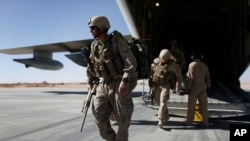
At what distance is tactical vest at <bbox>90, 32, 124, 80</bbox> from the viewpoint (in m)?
3.71

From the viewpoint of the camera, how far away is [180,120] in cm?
684

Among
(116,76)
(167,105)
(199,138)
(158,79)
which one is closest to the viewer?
(116,76)

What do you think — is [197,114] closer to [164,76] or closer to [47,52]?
[164,76]

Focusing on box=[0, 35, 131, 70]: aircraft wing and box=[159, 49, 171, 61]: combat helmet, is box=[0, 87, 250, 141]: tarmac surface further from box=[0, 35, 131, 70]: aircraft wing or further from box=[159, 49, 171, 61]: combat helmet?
box=[0, 35, 131, 70]: aircraft wing

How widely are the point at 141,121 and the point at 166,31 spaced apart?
535cm

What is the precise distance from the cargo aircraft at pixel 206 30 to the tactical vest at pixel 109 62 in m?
3.25

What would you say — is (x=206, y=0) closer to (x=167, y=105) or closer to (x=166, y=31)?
(x=166, y=31)

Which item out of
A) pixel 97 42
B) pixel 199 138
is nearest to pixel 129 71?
pixel 97 42

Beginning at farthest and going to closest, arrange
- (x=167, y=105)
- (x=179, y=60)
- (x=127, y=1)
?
1. (x=127, y=1)
2. (x=179, y=60)
3. (x=167, y=105)

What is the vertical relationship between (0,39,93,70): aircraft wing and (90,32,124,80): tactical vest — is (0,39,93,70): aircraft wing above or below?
above

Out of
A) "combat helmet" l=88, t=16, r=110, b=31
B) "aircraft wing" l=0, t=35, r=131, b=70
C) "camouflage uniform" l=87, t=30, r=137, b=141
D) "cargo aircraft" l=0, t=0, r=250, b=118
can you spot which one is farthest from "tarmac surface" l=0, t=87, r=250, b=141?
"aircraft wing" l=0, t=35, r=131, b=70

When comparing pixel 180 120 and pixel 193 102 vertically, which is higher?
pixel 193 102

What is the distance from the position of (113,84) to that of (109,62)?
0.30m

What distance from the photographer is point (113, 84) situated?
379 cm
